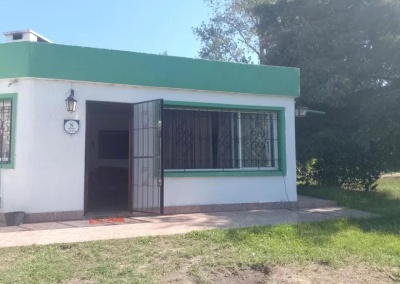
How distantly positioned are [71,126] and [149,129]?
4.82 ft

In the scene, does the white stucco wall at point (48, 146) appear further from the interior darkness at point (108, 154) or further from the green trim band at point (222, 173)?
the interior darkness at point (108, 154)

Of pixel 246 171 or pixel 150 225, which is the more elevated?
pixel 246 171

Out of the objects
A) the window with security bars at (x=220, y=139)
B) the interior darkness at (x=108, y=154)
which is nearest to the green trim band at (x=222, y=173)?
the window with security bars at (x=220, y=139)

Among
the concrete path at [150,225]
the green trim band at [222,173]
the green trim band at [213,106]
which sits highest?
the green trim band at [213,106]

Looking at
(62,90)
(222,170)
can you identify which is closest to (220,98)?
(222,170)

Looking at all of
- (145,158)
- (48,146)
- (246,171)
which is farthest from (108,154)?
(246,171)

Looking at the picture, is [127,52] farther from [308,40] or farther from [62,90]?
[308,40]

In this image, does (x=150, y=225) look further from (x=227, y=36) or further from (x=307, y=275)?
(x=227, y=36)

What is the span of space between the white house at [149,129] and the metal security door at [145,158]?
0.02 metres

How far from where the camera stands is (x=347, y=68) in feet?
36.0

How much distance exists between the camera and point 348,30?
36.9 ft

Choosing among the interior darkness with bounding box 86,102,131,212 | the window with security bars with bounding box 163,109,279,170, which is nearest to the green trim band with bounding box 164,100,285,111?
the window with security bars with bounding box 163,109,279,170

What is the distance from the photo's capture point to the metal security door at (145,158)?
7.45 meters

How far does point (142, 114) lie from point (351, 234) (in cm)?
435
